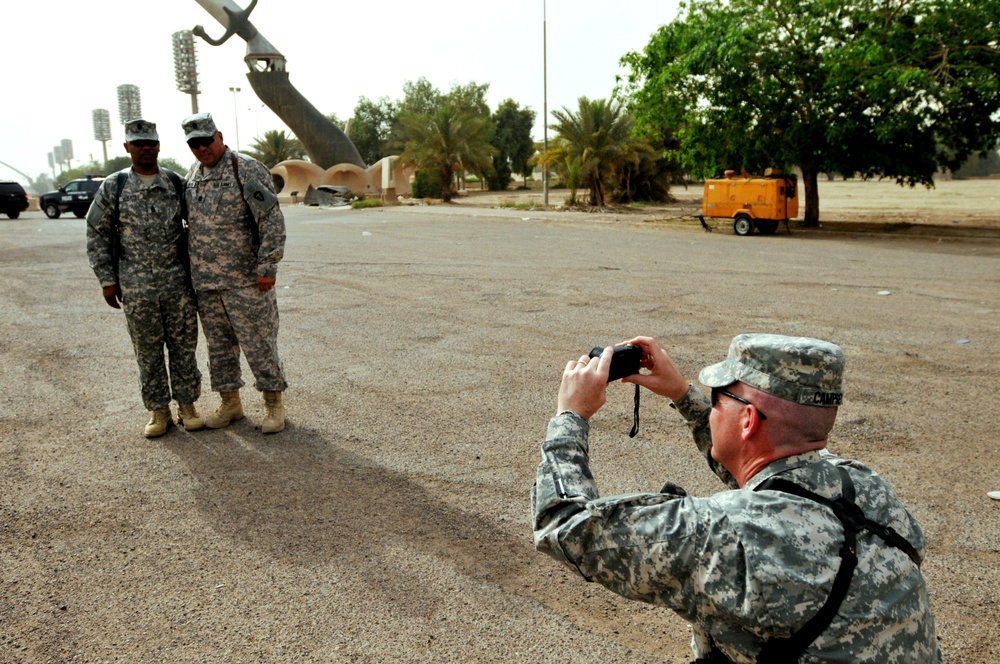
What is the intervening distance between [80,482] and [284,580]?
1.79m

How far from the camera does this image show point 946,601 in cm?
320

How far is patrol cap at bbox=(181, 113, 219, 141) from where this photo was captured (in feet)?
15.5

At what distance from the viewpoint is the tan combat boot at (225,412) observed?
5.31 m

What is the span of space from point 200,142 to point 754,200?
57.6 feet

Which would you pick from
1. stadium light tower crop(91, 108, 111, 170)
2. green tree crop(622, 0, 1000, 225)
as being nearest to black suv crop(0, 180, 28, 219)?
green tree crop(622, 0, 1000, 225)

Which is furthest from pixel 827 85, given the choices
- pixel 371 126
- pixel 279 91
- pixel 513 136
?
pixel 371 126

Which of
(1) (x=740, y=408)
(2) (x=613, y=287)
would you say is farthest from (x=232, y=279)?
(2) (x=613, y=287)

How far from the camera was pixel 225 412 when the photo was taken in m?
5.35

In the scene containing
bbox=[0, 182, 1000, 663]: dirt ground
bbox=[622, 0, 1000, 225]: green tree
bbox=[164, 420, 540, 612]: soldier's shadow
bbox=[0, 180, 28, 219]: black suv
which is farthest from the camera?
bbox=[0, 180, 28, 219]: black suv

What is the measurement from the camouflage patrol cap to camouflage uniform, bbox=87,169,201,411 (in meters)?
4.12

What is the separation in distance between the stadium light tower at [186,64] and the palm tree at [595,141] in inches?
1935

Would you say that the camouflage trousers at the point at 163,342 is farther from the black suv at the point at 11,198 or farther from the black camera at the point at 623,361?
the black suv at the point at 11,198

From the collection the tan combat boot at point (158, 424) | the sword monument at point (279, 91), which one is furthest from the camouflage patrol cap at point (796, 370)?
the sword monument at point (279, 91)

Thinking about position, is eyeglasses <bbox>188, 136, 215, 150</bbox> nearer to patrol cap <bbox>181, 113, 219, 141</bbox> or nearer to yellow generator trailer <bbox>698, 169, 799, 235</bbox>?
patrol cap <bbox>181, 113, 219, 141</bbox>
